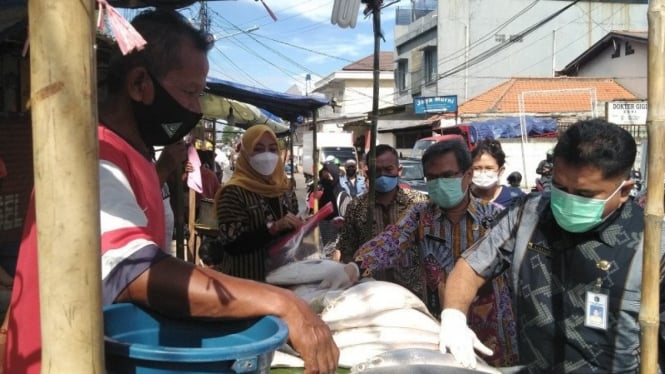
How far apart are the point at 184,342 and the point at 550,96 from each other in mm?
26413

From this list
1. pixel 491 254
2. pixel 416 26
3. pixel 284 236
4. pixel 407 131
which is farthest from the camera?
pixel 416 26

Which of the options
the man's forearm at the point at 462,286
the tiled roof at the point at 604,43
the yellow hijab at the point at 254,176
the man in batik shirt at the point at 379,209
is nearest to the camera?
the man's forearm at the point at 462,286

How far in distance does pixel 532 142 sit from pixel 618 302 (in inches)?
790

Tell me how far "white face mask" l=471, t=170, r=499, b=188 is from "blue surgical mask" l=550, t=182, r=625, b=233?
284 cm

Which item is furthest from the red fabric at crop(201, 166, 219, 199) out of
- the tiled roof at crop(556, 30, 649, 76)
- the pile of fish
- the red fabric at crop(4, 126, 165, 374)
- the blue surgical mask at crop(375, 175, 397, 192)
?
the tiled roof at crop(556, 30, 649, 76)

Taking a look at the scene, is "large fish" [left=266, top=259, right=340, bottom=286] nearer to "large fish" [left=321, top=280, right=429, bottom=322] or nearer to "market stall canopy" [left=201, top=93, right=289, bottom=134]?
"large fish" [left=321, top=280, right=429, bottom=322]

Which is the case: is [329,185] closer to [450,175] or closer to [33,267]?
[450,175]

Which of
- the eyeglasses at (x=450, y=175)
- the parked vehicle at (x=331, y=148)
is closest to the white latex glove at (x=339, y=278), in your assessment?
the eyeglasses at (x=450, y=175)

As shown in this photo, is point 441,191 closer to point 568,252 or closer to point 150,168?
point 568,252

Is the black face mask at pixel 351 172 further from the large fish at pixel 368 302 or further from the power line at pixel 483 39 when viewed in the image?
the power line at pixel 483 39

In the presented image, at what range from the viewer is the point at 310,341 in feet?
4.05

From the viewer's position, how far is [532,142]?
68.7 ft

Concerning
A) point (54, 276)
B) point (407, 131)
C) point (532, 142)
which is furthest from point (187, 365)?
point (407, 131)

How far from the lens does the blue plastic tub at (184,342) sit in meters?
1.05
